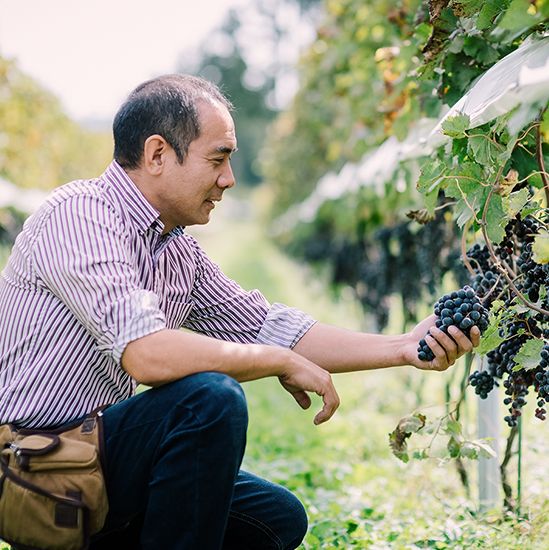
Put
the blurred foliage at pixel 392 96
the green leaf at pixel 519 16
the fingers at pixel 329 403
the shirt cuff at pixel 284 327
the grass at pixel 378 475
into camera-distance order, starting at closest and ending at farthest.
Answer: the green leaf at pixel 519 16, the fingers at pixel 329 403, the blurred foliage at pixel 392 96, the shirt cuff at pixel 284 327, the grass at pixel 378 475

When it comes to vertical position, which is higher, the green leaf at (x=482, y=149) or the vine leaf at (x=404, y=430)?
the green leaf at (x=482, y=149)

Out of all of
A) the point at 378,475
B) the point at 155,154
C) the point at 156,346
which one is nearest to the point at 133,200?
the point at 155,154

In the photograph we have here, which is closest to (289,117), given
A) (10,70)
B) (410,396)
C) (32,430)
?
(10,70)

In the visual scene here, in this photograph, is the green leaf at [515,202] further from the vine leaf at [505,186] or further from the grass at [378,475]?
the grass at [378,475]

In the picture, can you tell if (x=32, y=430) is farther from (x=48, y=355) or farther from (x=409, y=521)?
(x=409, y=521)

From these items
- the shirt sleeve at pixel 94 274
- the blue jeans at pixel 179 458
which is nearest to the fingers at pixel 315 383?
the blue jeans at pixel 179 458

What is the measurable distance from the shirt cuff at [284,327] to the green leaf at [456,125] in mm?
941

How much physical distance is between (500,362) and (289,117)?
11.4 metres

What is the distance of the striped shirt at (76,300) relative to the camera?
1658mm

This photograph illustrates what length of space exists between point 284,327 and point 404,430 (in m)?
0.60

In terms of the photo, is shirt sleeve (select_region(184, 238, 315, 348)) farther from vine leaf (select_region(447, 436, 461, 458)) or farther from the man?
vine leaf (select_region(447, 436, 461, 458))

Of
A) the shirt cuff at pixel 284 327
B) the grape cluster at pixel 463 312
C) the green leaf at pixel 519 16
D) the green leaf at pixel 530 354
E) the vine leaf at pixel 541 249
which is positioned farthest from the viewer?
the shirt cuff at pixel 284 327

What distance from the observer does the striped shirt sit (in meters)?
1.66

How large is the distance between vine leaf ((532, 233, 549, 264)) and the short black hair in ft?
3.76
